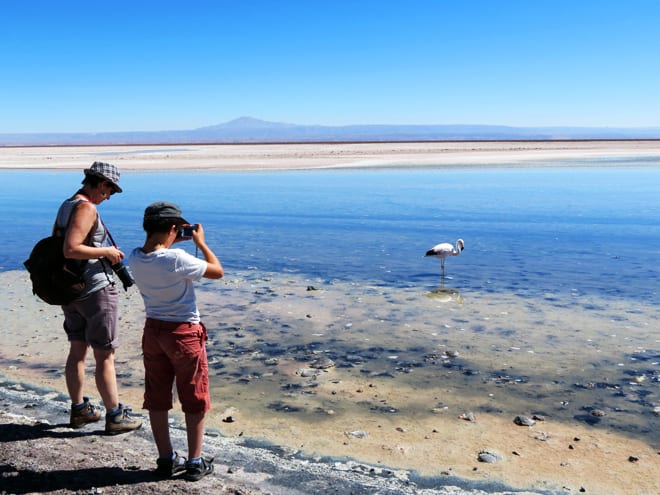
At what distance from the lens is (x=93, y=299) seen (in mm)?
5156

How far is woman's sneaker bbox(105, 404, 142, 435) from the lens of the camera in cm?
539

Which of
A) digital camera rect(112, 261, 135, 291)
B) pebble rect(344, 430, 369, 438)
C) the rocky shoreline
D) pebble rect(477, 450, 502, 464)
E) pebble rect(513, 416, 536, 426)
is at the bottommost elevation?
pebble rect(513, 416, 536, 426)

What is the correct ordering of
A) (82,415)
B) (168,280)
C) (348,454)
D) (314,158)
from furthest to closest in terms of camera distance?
(314,158) < (82,415) < (348,454) < (168,280)

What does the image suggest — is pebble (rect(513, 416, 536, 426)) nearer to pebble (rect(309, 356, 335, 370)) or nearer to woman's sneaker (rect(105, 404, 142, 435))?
pebble (rect(309, 356, 335, 370))

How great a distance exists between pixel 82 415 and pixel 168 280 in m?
1.92

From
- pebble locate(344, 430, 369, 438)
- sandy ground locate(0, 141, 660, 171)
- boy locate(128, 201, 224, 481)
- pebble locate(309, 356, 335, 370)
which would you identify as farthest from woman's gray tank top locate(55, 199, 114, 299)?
sandy ground locate(0, 141, 660, 171)

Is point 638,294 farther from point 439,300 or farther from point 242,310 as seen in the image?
point 242,310

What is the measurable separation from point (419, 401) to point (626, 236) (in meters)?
11.8

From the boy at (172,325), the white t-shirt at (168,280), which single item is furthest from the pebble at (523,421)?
the white t-shirt at (168,280)

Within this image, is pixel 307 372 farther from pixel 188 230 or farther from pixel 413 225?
pixel 413 225

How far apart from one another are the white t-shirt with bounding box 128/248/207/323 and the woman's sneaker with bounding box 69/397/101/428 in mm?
1543

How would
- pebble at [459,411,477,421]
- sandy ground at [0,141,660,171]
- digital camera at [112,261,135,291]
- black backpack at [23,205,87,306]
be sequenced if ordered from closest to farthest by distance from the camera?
black backpack at [23,205,87,306] < digital camera at [112,261,135,291] < pebble at [459,411,477,421] < sandy ground at [0,141,660,171]

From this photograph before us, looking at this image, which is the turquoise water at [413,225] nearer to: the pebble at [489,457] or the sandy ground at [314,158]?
the pebble at [489,457]

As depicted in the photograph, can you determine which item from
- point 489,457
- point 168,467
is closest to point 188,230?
point 168,467
